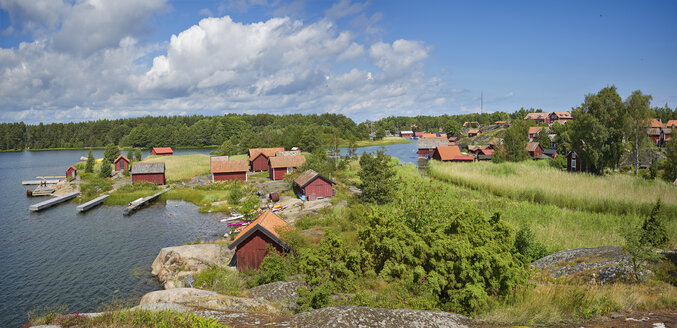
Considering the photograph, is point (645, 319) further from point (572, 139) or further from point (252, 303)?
point (572, 139)

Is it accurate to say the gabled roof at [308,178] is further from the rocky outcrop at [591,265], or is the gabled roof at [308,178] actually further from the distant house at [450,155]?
the distant house at [450,155]

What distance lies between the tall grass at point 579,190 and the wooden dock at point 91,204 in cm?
4097

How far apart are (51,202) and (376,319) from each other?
49.8 m

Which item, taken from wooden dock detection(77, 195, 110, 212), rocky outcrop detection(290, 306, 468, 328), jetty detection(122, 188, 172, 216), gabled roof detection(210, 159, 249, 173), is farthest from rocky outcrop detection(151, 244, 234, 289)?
gabled roof detection(210, 159, 249, 173)

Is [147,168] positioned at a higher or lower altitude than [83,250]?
higher

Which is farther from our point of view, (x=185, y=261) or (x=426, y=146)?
(x=426, y=146)

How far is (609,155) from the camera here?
40500mm

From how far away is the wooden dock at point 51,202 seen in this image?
40000 mm

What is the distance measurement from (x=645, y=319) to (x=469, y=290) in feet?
11.0

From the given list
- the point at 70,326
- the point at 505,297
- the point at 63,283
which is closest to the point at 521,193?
the point at 505,297

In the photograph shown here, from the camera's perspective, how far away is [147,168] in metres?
50.0

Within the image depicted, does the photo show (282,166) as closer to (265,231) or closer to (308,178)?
(308,178)

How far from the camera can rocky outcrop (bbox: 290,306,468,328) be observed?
7035mm

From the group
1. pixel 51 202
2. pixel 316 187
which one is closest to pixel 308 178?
pixel 316 187
